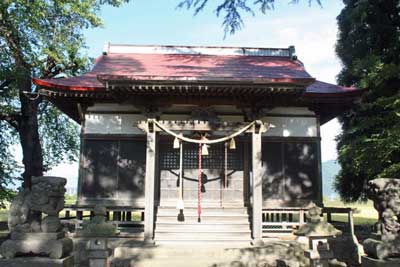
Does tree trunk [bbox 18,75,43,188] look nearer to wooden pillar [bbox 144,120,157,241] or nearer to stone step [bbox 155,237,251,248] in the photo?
wooden pillar [bbox 144,120,157,241]

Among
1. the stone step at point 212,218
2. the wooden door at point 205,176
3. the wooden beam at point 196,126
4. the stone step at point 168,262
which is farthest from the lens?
the wooden door at point 205,176

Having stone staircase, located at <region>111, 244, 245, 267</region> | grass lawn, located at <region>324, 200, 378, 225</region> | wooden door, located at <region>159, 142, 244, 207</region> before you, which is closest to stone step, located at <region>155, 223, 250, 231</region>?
wooden door, located at <region>159, 142, 244, 207</region>

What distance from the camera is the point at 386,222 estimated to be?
6.25m

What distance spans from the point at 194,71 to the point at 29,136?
7.62 metres

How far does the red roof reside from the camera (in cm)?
903

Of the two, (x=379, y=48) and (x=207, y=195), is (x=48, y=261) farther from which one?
(x=379, y=48)

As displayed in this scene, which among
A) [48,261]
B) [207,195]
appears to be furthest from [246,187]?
[48,261]

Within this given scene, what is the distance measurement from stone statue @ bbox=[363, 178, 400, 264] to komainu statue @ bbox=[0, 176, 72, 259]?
A: 5.53 metres

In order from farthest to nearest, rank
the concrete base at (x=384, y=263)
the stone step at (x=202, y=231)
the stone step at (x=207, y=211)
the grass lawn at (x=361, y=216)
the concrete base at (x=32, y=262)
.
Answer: the grass lawn at (x=361, y=216)
the stone step at (x=207, y=211)
the stone step at (x=202, y=231)
the concrete base at (x=32, y=262)
the concrete base at (x=384, y=263)

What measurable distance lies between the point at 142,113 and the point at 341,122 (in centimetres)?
1015

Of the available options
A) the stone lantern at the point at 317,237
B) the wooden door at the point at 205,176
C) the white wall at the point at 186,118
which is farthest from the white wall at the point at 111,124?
the stone lantern at the point at 317,237

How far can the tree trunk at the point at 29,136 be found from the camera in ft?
46.6

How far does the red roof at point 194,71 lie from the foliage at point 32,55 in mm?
3083

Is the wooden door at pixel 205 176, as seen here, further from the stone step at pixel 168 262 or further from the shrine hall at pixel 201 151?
the stone step at pixel 168 262
